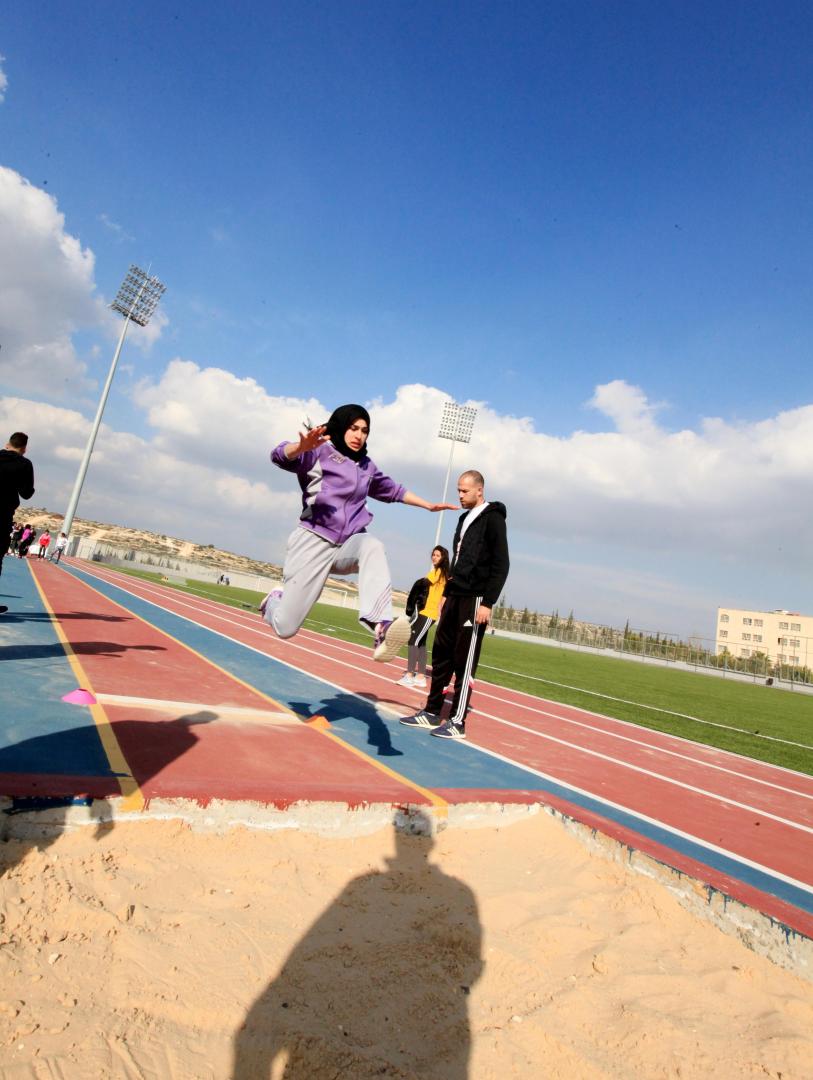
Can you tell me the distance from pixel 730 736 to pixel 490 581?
23.8ft

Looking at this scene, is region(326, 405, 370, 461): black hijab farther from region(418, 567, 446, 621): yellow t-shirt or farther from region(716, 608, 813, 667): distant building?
region(716, 608, 813, 667): distant building

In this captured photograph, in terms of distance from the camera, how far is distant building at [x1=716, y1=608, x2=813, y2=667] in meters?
86.3

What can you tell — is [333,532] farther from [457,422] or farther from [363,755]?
Answer: [457,422]

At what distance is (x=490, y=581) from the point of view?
559 cm

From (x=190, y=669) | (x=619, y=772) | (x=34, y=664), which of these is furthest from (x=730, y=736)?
(x=34, y=664)

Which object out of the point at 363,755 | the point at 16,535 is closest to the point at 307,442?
the point at 363,755

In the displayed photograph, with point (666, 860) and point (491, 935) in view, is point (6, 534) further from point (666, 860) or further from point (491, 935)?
point (666, 860)

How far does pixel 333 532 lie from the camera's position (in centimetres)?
400

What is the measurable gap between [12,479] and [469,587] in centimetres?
474

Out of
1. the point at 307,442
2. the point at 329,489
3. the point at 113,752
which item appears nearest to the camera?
the point at 113,752

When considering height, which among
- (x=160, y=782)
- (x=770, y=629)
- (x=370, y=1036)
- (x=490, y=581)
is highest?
(x=770, y=629)

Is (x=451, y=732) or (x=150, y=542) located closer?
(x=451, y=732)

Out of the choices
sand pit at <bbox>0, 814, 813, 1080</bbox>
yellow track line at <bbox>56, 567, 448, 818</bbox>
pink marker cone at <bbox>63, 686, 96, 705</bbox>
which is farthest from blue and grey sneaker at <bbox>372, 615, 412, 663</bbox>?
pink marker cone at <bbox>63, 686, 96, 705</bbox>

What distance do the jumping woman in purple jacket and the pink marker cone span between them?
1.71 meters
